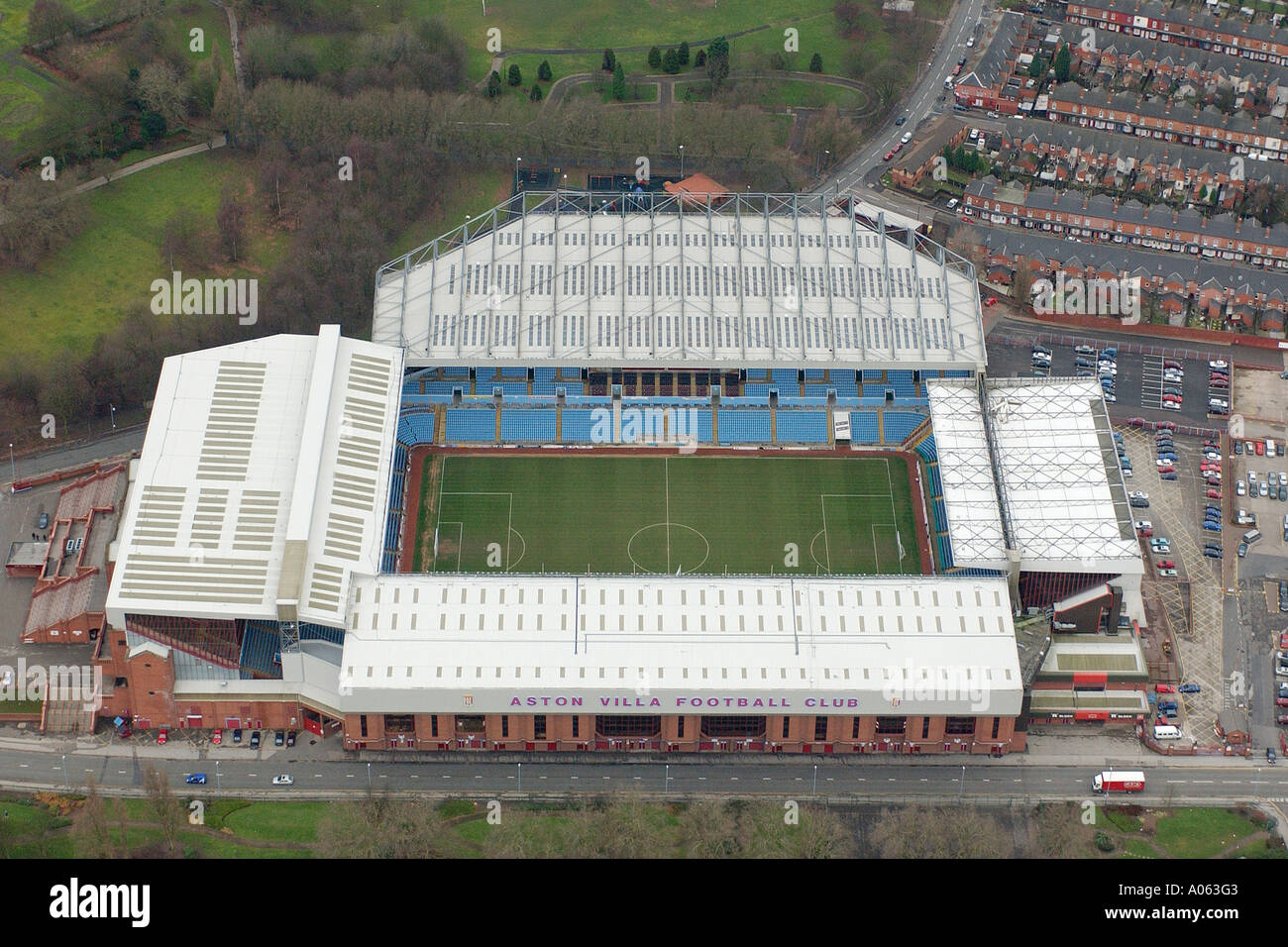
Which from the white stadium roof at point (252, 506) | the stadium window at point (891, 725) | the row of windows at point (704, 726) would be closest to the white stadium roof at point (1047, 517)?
the row of windows at point (704, 726)

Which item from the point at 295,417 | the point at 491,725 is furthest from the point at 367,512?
the point at 491,725

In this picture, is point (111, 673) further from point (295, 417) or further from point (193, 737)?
point (295, 417)

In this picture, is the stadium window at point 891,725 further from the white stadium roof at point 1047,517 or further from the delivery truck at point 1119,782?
the delivery truck at point 1119,782

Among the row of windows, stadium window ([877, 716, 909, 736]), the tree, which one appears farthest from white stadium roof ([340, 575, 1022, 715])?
the tree

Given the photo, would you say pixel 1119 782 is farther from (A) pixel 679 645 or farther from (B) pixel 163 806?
(B) pixel 163 806

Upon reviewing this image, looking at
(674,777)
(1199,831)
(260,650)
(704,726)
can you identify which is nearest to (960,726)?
(1199,831)

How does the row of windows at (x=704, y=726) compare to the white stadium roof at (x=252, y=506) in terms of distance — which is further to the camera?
the row of windows at (x=704, y=726)

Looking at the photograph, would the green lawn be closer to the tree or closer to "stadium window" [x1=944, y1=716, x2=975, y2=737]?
"stadium window" [x1=944, y1=716, x2=975, y2=737]
